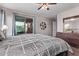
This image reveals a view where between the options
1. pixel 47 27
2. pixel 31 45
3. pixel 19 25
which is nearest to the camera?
pixel 31 45

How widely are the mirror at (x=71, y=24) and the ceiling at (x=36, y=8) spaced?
0.15 m

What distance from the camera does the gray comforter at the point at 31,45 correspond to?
78 cm

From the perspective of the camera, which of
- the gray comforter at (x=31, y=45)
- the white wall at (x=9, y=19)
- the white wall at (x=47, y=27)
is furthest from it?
the white wall at (x=47, y=27)

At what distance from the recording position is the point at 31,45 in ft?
2.96

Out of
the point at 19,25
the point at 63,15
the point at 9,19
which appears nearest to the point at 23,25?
the point at 19,25

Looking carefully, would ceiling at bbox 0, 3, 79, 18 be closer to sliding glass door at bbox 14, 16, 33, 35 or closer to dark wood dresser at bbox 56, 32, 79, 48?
sliding glass door at bbox 14, 16, 33, 35

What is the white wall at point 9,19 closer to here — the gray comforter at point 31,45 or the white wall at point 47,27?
the gray comforter at point 31,45

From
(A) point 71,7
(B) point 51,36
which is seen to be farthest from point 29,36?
(A) point 71,7

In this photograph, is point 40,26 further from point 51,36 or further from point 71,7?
point 71,7

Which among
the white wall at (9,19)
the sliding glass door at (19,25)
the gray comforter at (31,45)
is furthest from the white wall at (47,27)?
the white wall at (9,19)

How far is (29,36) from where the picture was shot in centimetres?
111

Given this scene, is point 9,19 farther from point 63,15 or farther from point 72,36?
point 72,36

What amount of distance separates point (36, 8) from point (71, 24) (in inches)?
21.0

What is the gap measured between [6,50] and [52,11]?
2.54 ft
